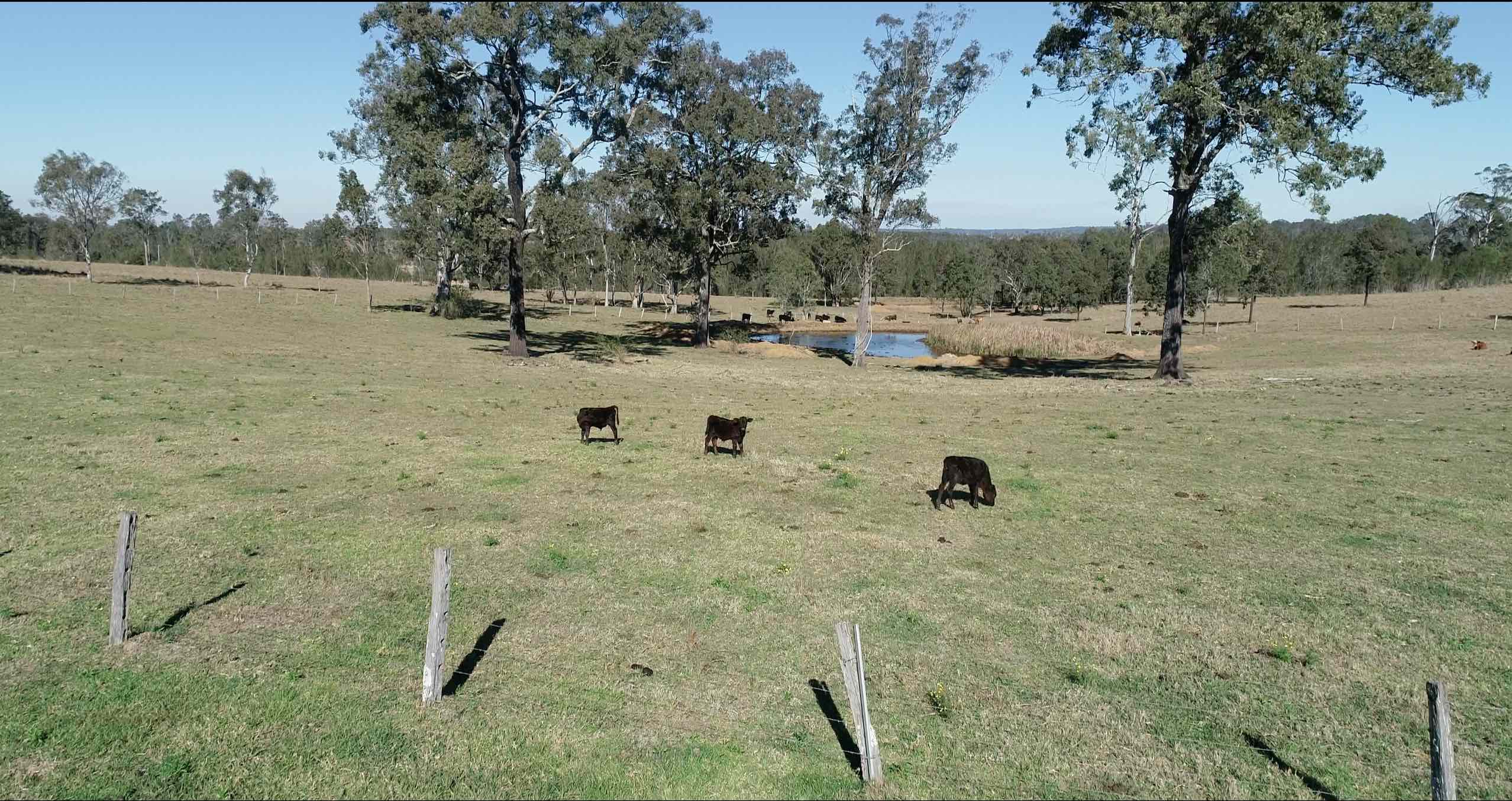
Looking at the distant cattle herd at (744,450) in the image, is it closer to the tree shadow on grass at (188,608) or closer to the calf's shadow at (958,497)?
the calf's shadow at (958,497)

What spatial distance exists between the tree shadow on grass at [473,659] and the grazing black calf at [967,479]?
828cm

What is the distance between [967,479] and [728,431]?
6017 mm

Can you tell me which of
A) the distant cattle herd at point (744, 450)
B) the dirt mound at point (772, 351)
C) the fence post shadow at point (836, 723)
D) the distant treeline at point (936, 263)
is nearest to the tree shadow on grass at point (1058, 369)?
the dirt mound at point (772, 351)

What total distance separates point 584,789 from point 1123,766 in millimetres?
4646

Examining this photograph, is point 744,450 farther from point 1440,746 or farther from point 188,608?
point 1440,746

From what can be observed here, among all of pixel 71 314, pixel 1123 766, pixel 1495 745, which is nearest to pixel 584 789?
pixel 1123 766

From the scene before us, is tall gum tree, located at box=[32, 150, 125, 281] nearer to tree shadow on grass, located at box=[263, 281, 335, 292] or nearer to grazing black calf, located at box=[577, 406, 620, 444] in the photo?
tree shadow on grass, located at box=[263, 281, 335, 292]

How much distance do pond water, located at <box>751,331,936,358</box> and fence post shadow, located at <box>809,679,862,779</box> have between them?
53701 millimetres

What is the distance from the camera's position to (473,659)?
902 cm

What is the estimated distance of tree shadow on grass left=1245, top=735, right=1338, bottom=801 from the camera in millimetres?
6758

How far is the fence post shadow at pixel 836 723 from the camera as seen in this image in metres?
7.29

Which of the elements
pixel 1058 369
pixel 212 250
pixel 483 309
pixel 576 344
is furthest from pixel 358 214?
pixel 212 250

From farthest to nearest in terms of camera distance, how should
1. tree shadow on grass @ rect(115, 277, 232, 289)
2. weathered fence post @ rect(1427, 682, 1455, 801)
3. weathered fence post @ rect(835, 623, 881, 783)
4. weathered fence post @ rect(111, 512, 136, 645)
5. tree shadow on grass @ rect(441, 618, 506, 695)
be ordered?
1. tree shadow on grass @ rect(115, 277, 232, 289)
2. weathered fence post @ rect(111, 512, 136, 645)
3. tree shadow on grass @ rect(441, 618, 506, 695)
4. weathered fence post @ rect(835, 623, 881, 783)
5. weathered fence post @ rect(1427, 682, 1455, 801)

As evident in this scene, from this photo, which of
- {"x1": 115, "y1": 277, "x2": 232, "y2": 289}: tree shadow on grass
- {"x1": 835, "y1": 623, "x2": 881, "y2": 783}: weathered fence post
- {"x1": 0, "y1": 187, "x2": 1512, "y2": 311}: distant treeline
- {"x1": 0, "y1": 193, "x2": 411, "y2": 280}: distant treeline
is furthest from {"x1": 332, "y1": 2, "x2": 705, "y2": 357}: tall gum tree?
{"x1": 0, "y1": 193, "x2": 411, "y2": 280}: distant treeline
